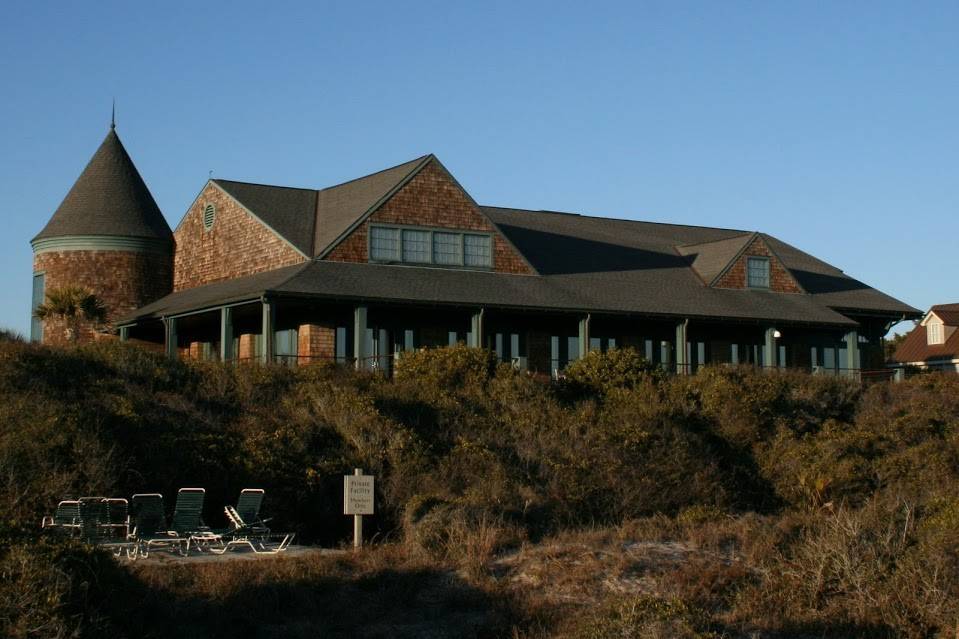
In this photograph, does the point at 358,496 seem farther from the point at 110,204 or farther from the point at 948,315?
the point at 948,315

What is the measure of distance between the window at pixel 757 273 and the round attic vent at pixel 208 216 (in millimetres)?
18482

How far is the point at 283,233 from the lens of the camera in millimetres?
37625

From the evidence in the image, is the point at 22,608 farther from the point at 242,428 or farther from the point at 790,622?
the point at 242,428

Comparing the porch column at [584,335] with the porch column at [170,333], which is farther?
the porch column at [584,335]

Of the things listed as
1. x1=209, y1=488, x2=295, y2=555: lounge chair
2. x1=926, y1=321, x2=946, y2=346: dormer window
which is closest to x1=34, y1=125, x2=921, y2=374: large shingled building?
x1=209, y1=488, x2=295, y2=555: lounge chair

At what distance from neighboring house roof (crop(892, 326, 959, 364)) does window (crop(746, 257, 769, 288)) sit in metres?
21.2

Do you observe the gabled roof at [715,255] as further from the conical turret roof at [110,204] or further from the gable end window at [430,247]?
the conical turret roof at [110,204]

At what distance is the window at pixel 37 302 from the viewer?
4116 cm

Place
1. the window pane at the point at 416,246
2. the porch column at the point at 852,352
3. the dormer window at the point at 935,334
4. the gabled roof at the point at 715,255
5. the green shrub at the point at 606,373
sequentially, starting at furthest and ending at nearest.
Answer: the dormer window at the point at 935,334, the gabled roof at the point at 715,255, the porch column at the point at 852,352, the window pane at the point at 416,246, the green shrub at the point at 606,373

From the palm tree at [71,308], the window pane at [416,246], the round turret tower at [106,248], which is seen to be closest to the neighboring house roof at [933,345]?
the window pane at [416,246]

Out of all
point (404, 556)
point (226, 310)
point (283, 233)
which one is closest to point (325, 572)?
point (404, 556)

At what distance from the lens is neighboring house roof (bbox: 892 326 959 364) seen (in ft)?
203

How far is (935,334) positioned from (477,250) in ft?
112

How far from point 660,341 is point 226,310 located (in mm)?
15352
